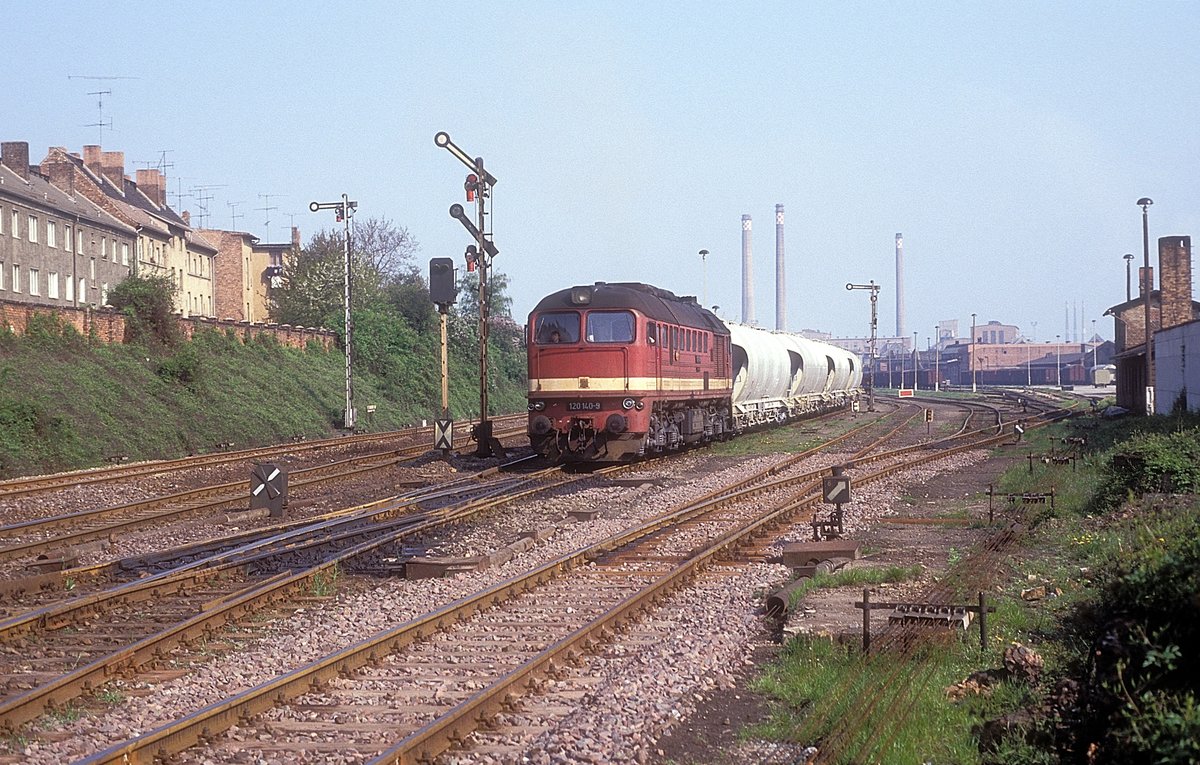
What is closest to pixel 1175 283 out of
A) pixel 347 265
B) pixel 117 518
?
pixel 347 265

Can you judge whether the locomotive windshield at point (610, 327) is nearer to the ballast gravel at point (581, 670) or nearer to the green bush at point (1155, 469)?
the ballast gravel at point (581, 670)

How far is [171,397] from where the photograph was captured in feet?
118

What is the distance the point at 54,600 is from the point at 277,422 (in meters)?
27.9

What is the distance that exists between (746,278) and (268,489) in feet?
483

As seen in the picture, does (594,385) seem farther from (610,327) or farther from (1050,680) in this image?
(1050,680)

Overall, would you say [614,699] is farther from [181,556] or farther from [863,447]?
[863,447]

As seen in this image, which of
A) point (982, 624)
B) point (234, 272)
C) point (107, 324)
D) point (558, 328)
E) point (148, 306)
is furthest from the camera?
point (234, 272)

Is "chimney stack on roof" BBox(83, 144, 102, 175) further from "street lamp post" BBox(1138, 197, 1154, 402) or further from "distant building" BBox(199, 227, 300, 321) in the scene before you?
"street lamp post" BBox(1138, 197, 1154, 402)

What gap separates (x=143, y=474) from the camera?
2462cm

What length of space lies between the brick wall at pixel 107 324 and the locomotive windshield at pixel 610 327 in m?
17.9

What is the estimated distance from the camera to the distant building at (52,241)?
162 ft

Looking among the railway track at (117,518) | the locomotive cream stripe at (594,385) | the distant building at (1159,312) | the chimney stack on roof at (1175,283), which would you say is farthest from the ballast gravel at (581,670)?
the chimney stack on roof at (1175,283)

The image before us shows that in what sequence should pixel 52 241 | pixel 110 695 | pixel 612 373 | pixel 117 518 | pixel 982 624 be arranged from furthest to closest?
pixel 52 241
pixel 612 373
pixel 117 518
pixel 982 624
pixel 110 695

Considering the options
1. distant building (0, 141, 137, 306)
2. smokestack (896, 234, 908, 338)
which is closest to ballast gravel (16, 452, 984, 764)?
distant building (0, 141, 137, 306)
